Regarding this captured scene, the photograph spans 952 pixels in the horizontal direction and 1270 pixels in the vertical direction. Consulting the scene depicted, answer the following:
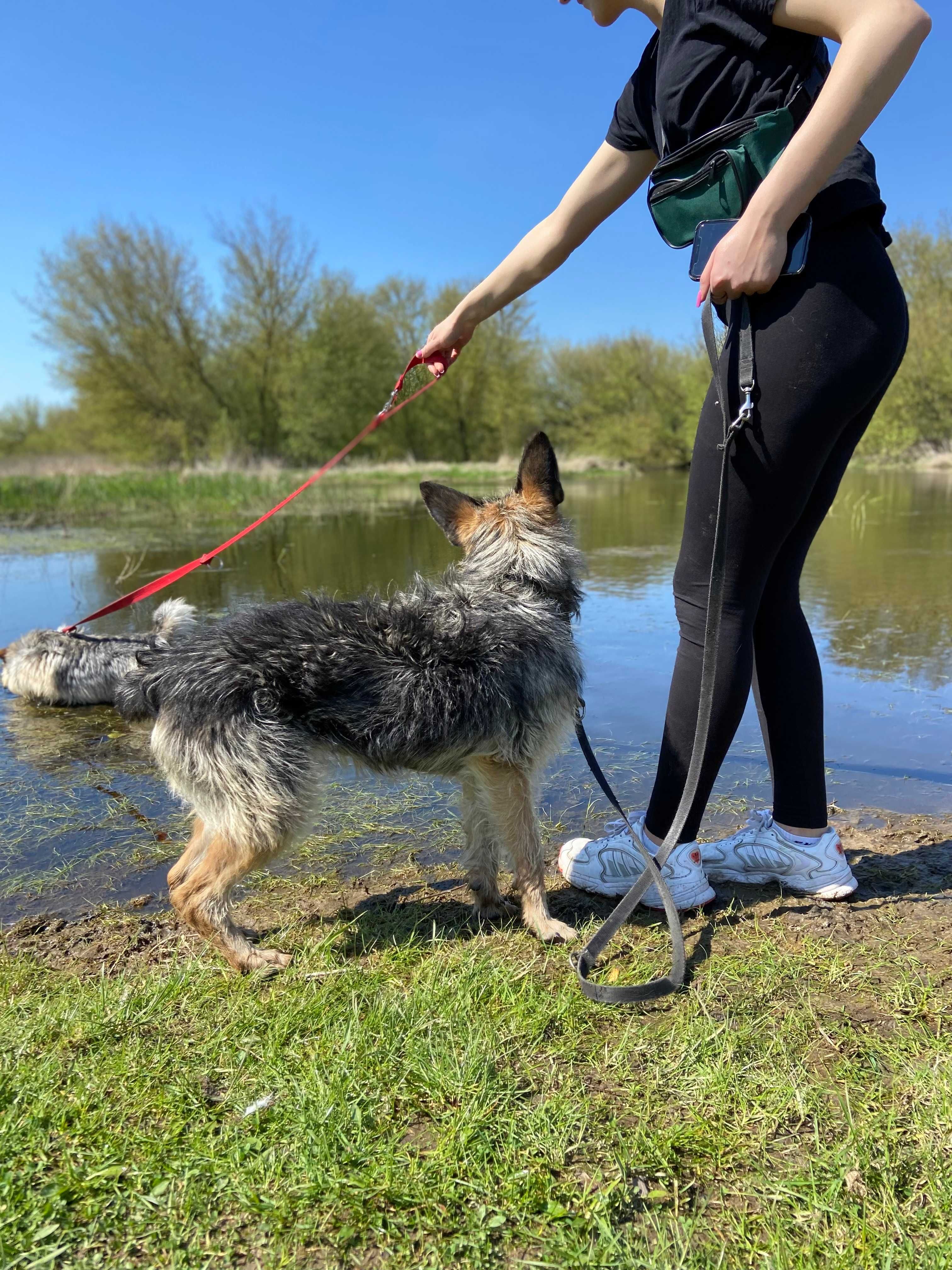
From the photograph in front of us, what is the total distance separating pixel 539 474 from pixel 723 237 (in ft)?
3.57

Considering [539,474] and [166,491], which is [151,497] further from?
[539,474]

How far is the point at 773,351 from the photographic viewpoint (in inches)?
92.6

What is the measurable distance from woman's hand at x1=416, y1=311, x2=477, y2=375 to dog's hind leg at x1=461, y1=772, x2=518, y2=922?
5.97ft

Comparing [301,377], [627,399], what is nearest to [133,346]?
[301,377]

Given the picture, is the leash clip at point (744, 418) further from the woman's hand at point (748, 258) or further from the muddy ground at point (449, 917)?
the muddy ground at point (449, 917)

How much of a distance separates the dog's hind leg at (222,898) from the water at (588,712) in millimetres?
700

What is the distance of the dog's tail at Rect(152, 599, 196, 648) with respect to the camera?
20.3 ft

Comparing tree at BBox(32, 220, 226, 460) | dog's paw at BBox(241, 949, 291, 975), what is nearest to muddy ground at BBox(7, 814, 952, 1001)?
dog's paw at BBox(241, 949, 291, 975)

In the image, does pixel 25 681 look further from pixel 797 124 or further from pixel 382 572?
pixel 797 124

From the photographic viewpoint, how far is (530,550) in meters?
3.15

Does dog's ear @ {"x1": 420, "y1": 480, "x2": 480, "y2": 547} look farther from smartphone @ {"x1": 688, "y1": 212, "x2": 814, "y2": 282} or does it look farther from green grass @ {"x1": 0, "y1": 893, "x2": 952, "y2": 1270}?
green grass @ {"x1": 0, "y1": 893, "x2": 952, "y2": 1270}

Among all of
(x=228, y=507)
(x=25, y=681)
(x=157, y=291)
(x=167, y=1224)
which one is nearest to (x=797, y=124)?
(x=167, y=1224)

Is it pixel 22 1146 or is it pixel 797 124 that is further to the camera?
pixel 797 124

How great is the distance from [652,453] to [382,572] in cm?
4363
